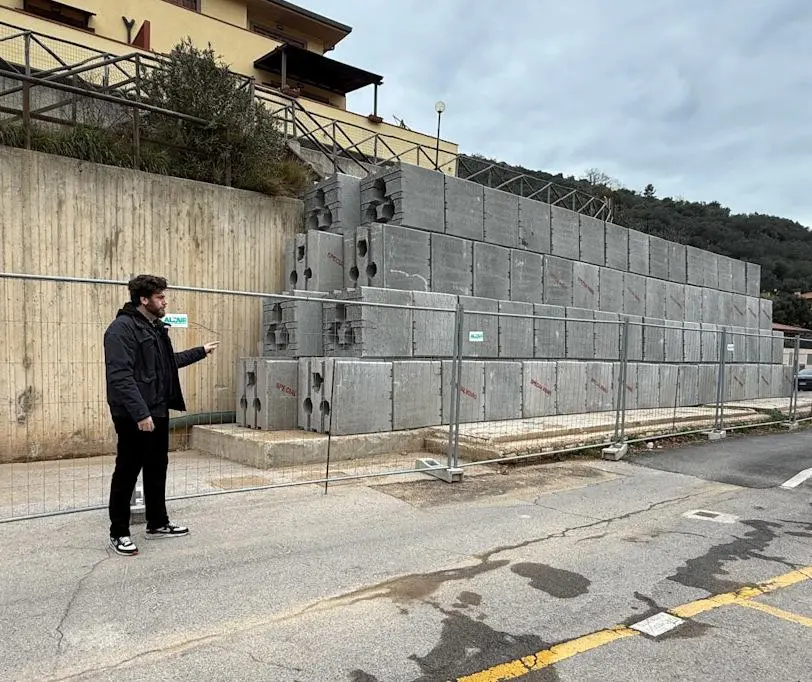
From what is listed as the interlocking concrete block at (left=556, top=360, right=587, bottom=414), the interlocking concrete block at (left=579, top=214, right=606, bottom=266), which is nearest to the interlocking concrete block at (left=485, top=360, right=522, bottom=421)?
the interlocking concrete block at (left=556, top=360, right=587, bottom=414)

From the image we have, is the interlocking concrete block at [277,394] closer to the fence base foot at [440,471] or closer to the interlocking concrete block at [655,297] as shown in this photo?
the fence base foot at [440,471]

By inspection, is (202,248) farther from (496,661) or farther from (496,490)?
(496,661)

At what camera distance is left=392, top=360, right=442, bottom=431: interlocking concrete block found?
8.77 metres

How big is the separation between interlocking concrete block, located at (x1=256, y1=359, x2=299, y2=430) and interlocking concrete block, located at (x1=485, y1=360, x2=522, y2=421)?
10.3 feet

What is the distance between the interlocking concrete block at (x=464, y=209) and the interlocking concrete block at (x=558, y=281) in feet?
6.13

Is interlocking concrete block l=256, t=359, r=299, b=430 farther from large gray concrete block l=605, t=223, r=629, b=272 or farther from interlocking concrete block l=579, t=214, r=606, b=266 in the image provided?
large gray concrete block l=605, t=223, r=629, b=272

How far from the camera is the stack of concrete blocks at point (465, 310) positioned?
8.65 meters

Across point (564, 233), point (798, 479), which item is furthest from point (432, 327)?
point (798, 479)

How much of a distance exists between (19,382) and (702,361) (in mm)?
14670

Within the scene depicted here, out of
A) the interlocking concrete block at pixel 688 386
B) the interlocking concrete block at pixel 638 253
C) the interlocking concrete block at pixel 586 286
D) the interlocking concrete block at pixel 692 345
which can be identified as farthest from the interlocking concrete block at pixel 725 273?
the interlocking concrete block at pixel 586 286

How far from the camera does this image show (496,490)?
675 cm

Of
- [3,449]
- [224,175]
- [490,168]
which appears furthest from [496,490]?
[490,168]

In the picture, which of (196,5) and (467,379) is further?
(196,5)

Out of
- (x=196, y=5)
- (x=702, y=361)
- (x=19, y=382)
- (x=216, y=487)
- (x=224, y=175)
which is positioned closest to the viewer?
(x=216, y=487)
